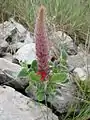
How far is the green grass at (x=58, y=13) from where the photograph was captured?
334 cm

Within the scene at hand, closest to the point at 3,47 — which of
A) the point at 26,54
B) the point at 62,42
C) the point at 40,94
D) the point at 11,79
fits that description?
the point at 26,54

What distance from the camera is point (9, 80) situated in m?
2.23

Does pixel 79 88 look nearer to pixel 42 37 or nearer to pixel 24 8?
pixel 42 37

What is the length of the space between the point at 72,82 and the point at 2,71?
45 cm

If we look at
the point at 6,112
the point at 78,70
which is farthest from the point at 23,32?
the point at 6,112

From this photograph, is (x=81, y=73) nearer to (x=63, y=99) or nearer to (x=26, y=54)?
(x=63, y=99)

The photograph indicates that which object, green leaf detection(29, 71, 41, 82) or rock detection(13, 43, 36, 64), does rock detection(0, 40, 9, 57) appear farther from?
green leaf detection(29, 71, 41, 82)

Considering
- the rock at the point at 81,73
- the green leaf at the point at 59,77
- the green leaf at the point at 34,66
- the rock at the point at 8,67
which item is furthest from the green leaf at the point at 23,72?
the rock at the point at 81,73

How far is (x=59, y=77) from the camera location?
191 cm

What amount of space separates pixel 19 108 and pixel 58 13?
1.54 meters

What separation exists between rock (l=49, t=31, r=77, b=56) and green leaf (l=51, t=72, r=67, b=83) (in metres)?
0.83

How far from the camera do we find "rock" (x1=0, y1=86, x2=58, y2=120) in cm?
199

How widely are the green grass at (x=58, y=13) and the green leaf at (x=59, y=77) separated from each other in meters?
1.35

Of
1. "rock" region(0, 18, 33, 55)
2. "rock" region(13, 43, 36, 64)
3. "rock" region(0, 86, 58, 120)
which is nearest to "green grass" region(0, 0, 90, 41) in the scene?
"rock" region(0, 18, 33, 55)
